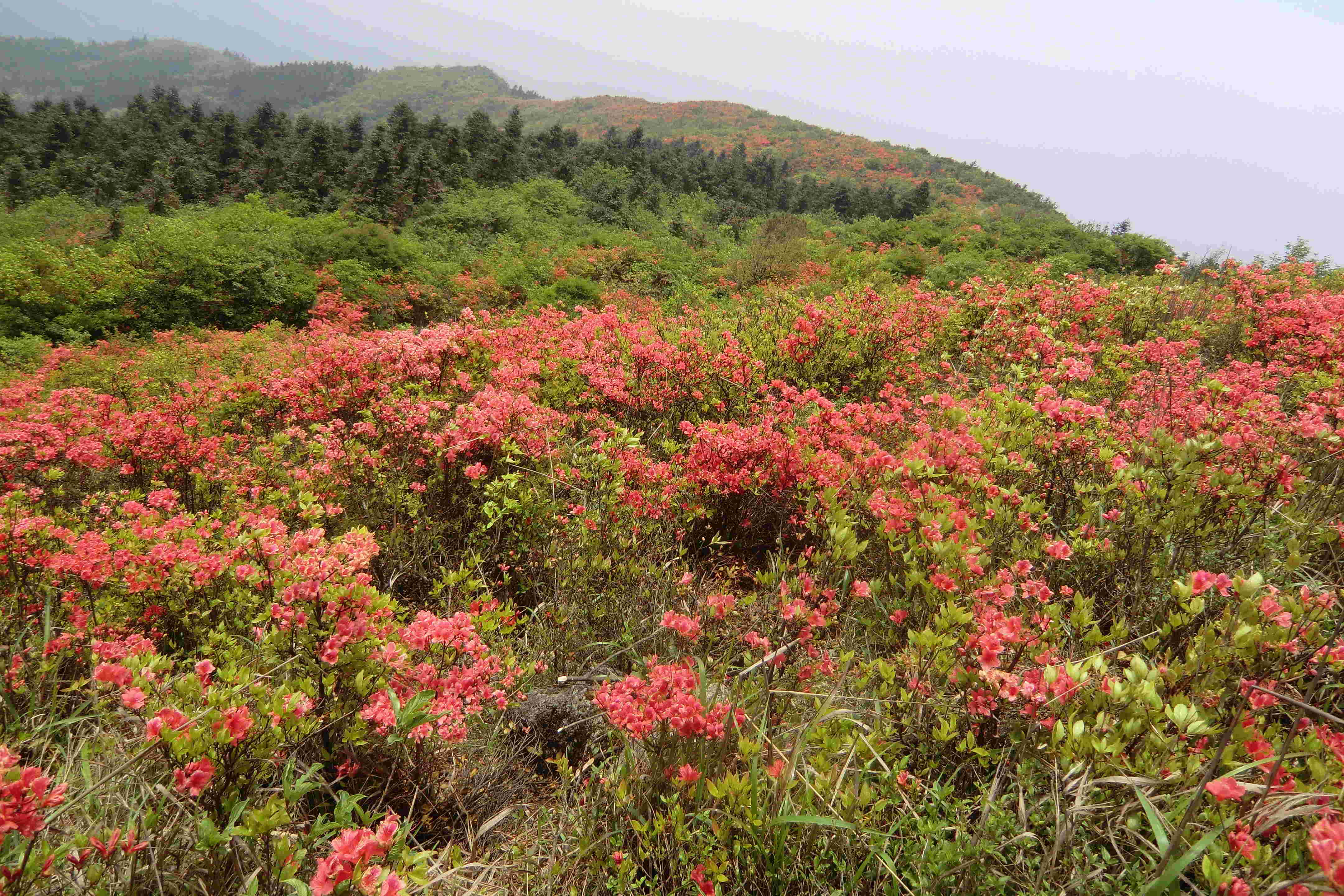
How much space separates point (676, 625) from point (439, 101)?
12548 centimetres

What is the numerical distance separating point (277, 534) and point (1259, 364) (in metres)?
7.86

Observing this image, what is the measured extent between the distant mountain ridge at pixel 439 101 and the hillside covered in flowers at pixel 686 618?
43.4 metres

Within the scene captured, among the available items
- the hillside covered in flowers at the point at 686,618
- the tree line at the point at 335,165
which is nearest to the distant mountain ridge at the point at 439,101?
the tree line at the point at 335,165

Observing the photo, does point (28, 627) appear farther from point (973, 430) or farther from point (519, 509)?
point (973, 430)

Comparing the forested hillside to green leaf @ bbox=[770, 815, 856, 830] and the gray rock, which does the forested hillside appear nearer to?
the gray rock

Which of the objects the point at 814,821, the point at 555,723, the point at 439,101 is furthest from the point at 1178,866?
the point at 439,101

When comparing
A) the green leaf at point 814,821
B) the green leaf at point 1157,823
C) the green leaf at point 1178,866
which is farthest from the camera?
the green leaf at point 814,821

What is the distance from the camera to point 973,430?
11.6 ft

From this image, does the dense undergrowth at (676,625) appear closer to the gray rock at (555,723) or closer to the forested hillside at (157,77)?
the gray rock at (555,723)

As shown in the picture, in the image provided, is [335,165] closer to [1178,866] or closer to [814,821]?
[814,821]

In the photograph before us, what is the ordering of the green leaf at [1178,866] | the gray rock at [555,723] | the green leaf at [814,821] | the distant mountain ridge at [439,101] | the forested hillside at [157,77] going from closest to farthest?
the green leaf at [1178,866] → the green leaf at [814,821] → the gray rock at [555,723] → the distant mountain ridge at [439,101] → the forested hillside at [157,77]

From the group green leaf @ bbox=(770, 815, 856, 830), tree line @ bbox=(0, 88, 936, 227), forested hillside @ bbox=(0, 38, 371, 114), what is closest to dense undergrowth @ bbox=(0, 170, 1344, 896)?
green leaf @ bbox=(770, 815, 856, 830)

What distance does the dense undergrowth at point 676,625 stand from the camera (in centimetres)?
157

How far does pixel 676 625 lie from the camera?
7.47 ft
